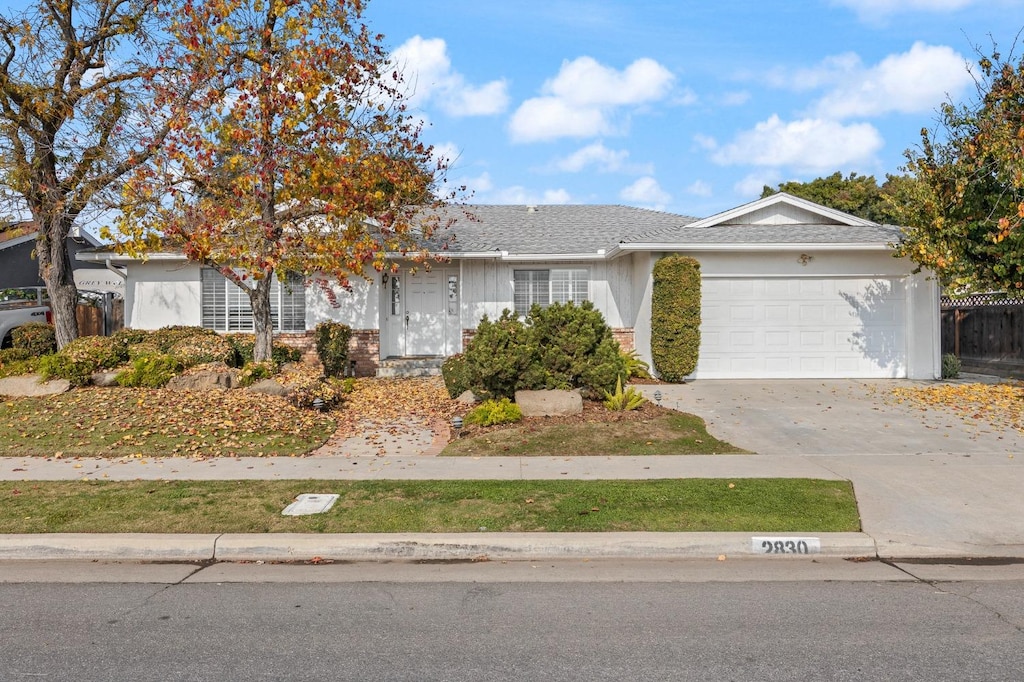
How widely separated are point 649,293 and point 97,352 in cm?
1087

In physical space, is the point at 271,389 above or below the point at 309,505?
above

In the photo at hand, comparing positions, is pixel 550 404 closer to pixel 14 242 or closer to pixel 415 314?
pixel 415 314

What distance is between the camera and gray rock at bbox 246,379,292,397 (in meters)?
12.8

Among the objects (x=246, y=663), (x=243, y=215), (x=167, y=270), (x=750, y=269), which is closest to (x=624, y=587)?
(x=246, y=663)

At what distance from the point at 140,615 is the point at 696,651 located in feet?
11.6

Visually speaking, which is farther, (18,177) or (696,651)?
(18,177)

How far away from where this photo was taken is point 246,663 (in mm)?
4285

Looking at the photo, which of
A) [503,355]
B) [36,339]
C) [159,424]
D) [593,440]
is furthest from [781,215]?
[36,339]

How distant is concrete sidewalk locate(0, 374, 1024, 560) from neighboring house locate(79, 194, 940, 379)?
7.57ft

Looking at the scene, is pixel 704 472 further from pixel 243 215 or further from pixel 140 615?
pixel 243 215

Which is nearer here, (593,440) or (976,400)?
(593,440)

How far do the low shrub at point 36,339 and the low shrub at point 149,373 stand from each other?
345 centimetres

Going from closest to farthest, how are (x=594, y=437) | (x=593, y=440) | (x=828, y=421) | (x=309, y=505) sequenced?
1. (x=309, y=505)
2. (x=593, y=440)
3. (x=594, y=437)
4. (x=828, y=421)

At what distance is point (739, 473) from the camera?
8719mm
